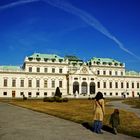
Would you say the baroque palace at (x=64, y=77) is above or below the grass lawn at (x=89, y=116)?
above

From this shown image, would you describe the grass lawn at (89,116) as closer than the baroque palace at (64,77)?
Yes

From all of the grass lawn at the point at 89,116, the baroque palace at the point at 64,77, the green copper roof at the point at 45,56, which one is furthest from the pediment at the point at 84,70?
the grass lawn at the point at 89,116

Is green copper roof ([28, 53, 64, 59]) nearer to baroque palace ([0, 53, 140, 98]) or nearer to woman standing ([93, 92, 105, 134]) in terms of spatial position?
baroque palace ([0, 53, 140, 98])

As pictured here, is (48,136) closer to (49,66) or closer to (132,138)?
(132,138)

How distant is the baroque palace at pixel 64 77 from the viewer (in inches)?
4503

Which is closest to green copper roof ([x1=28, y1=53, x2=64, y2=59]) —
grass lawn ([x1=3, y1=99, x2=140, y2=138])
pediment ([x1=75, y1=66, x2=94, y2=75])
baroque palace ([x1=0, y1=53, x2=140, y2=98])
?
baroque palace ([x1=0, y1=53, x2=140, y2=98])

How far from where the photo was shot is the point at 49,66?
119000 mm

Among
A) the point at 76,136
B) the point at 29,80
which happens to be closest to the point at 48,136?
the point at 76,136

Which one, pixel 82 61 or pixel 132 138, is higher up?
pixel 82 61

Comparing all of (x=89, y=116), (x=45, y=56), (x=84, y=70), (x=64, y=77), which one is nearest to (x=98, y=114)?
(x=89, y=116)

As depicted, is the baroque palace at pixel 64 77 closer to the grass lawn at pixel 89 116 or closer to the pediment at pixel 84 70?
the pediment at pixel 84 70

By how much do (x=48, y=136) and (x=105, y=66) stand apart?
114 m

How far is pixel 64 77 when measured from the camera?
121 metres

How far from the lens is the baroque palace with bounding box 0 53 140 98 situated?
114 meters
